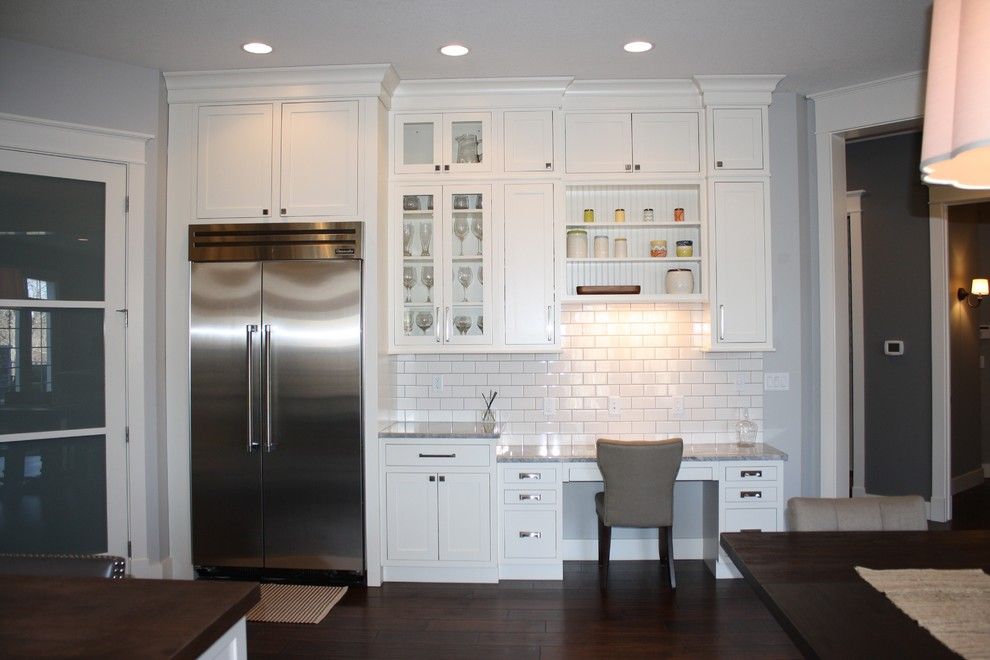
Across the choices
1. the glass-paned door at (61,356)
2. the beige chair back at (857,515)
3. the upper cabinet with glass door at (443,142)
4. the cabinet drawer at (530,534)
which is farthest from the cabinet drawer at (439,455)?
the beige chair back at (857,515)

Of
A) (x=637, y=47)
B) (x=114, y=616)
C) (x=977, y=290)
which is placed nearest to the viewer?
(x=114, y=616)

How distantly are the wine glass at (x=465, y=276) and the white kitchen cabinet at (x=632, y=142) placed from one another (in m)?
0.87

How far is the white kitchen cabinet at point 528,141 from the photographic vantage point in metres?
4.25

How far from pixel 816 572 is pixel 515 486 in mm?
2208

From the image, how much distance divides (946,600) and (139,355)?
3839 mm

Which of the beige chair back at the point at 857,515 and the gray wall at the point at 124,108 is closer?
the beige chair back at the point at 857,515

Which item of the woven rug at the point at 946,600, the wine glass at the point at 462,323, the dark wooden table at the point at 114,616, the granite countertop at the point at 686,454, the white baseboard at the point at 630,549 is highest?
the wine glass at the point at 462,323

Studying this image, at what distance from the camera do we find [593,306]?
4520 millimetres

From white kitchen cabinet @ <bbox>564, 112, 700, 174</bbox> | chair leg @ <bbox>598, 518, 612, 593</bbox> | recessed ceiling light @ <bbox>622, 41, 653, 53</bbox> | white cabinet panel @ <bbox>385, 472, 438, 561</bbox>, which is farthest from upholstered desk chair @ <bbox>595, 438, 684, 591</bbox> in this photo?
recessed ceiling light @ <bbox>622, 41, 653, 53</bbox>

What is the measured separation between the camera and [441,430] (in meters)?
4.20

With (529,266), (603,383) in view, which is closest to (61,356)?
(529,266)

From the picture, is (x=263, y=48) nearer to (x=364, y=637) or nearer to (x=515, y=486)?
(x=515, y=486)

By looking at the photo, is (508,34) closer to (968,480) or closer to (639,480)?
(639,480)

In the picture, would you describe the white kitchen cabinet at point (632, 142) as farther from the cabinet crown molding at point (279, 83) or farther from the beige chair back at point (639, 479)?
the beige chair back at point (639, 479)
